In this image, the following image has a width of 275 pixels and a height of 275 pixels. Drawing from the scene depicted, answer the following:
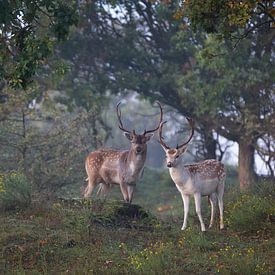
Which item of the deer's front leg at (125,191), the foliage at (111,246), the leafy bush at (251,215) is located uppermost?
the deer's front leg at (125,191)

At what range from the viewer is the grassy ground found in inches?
396

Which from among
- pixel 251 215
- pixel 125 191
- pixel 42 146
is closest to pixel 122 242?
pixel 251 215

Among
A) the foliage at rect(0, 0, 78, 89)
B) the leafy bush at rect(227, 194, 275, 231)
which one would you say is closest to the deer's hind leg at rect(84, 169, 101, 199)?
the leafy bush at rect(227, 194, 275, 231)

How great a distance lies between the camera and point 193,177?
44.6ft

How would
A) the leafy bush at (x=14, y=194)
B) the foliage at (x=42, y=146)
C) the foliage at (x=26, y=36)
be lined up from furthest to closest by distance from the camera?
the foliage at (x=42, y=146) < the leafy bush at (x=14, y=194) < the foliage at (x=26, y=36)

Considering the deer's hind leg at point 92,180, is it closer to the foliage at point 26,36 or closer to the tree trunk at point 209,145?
the foliage at point 26,36

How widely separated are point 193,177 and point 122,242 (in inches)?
99.2

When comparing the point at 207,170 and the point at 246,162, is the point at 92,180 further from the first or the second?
the point at 246,162

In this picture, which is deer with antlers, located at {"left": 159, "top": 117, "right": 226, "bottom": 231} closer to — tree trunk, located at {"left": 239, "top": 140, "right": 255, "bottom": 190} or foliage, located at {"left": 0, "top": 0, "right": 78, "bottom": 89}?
foliage, located at {"left": 0, "top": 0, "right": 78, "bottom": 89}

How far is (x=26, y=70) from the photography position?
11.2 metres

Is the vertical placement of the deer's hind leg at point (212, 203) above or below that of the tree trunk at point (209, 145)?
below

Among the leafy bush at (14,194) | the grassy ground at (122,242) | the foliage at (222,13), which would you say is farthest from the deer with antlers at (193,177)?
the leafy bush at (14,194)

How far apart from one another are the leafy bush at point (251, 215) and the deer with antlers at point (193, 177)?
0.68 m

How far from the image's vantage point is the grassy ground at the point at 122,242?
1006 cm
